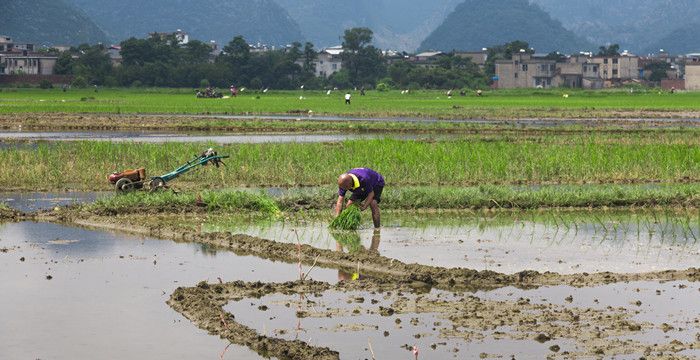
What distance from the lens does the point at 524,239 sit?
1464 centimetres

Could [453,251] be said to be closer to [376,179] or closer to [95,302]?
[376,179]

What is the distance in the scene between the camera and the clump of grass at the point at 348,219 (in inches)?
587

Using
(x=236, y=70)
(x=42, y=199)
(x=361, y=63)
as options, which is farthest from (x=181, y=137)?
(x=361, y=63)

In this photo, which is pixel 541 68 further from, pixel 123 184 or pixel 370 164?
pixel 123 184

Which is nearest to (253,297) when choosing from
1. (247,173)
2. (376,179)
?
(376,179)

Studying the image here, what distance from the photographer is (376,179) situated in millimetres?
14953

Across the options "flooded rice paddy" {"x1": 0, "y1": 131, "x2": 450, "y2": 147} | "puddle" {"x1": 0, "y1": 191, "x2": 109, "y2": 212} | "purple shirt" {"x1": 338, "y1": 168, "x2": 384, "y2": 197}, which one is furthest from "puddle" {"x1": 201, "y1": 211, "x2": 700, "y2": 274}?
"flooded rice paddy" {"x1": 0, "y1": 131, "x2": 450, "y2": 147}

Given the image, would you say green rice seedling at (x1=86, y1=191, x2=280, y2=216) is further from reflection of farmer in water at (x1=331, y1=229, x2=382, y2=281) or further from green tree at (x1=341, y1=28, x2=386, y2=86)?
green tree at (x1=341, y1=28, x2=386, y2=86)

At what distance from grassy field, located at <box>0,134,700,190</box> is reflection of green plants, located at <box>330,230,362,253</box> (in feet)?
17.1

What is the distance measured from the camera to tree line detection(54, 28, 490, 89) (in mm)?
103750

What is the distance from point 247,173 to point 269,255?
8313mm

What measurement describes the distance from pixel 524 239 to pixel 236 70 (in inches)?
3858

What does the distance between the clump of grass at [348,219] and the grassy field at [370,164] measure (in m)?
5.02

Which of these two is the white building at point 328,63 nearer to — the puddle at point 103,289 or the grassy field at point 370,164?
the grassy field at point 370,164
